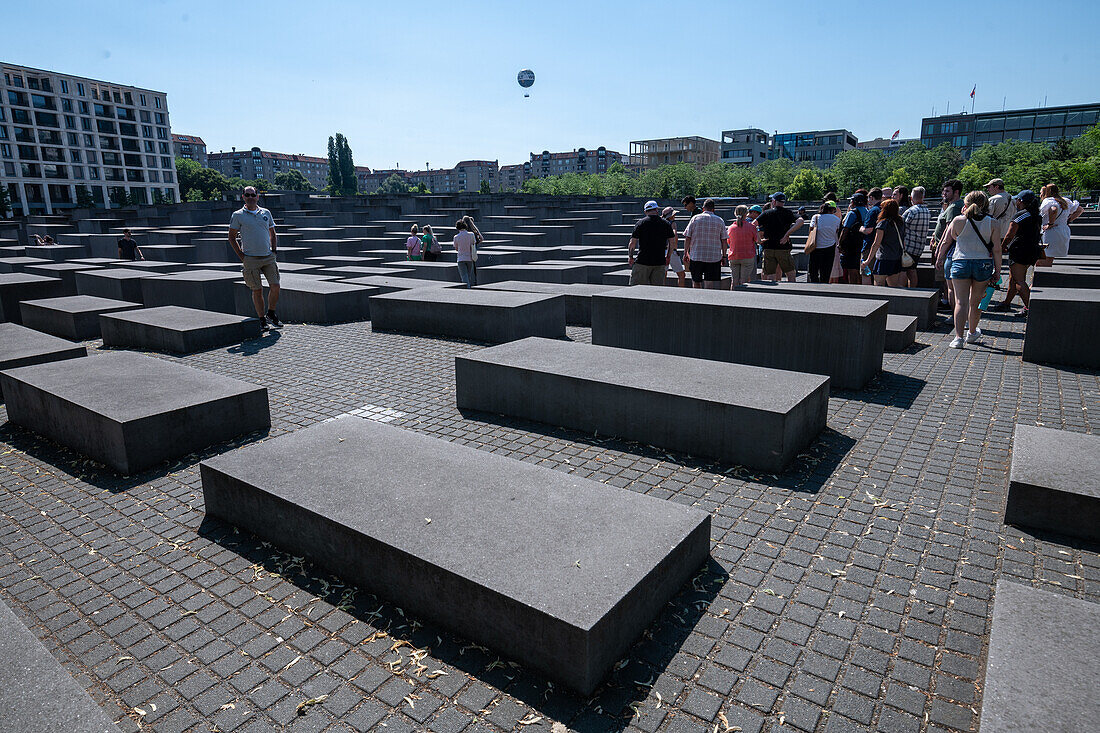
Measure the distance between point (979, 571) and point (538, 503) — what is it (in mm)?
2626

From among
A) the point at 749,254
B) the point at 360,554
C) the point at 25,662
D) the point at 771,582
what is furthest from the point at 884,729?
the point at 749,254

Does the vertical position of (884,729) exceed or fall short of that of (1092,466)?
it falls short

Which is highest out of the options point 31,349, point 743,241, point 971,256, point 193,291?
point 743,241

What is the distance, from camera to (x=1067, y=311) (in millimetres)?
8109

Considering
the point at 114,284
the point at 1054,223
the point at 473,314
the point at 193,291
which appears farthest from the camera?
the point at 114,284

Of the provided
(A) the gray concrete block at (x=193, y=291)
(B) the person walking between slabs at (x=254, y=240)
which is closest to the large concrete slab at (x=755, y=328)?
(B) the person walking between slabs at (x=254, y=240)

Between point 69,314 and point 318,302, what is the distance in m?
3.96

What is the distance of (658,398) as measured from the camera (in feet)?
18.9

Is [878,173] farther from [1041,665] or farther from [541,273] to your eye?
[1041,665]

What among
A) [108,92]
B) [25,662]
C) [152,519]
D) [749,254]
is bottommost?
[152,519]

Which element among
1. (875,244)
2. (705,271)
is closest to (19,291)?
(705,271)

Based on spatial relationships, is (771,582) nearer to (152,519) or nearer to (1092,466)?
(1092,466)

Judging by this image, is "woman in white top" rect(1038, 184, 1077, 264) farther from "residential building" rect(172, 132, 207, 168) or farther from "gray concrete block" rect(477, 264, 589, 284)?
"residential building" rect(172, 132, 207, 168)

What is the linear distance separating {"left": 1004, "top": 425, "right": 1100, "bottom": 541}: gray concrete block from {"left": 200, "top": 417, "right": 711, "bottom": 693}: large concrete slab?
2.15 metres
